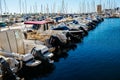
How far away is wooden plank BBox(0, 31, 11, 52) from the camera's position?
21062 millimetres

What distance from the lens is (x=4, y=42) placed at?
2123 cm

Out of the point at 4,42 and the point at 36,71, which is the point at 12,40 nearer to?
the point at 4,42

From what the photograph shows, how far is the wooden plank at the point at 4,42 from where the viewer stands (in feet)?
69.1

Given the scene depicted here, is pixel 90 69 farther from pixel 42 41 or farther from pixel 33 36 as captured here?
pixel 33 36

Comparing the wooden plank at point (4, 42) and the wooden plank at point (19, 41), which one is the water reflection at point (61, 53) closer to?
the wooden plank at point (19, 41)

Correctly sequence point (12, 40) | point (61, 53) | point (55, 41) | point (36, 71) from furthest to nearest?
point (55, 41) → point (61, 53) → point (12, 40) → point (36, 71)

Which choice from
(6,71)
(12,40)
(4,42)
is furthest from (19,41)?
(6,71)

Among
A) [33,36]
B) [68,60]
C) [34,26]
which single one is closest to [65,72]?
[68,60]

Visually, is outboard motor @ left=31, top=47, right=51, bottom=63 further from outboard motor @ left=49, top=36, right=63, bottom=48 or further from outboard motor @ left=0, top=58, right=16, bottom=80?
outboard motor @ left=49, top=36, right=63, bottom=48

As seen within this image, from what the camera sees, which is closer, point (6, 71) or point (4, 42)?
point (6, 71)

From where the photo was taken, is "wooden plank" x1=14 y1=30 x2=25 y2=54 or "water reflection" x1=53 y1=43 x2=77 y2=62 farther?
"water reflection" x1=53 y1=43 x2=77 y2=62

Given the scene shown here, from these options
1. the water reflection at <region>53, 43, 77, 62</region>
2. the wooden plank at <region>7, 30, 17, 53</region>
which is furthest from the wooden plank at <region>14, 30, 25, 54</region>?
the water reflection at <region>53, 43, 77, 62</region>

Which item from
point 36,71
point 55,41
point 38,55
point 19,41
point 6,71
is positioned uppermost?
point 19,41

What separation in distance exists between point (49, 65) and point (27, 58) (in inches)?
119
